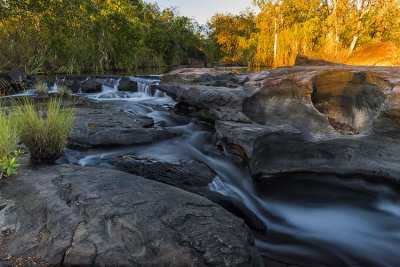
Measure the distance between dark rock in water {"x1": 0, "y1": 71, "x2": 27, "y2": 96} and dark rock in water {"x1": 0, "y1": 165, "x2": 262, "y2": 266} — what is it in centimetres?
932

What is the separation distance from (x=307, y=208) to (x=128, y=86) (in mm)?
9292

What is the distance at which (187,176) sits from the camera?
3.49 metres

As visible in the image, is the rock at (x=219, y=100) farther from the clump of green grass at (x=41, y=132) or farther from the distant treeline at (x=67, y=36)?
the distant treeline at (x=67, y=36)

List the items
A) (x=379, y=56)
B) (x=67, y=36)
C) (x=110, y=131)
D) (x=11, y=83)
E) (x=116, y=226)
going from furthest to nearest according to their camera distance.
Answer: (x=67, y=36) → (x=379, y=56) → (x=11, y=83) → (x=110, y=131) → (x=116, y=226)

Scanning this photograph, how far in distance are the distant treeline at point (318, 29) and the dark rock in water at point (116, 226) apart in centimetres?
1574

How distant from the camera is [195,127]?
19.2 feet

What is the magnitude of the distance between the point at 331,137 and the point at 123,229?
3.67 metres

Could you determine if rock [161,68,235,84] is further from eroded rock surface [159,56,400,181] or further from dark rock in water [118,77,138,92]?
eroded rock surface [159,56,400,181]

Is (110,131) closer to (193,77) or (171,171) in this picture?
(171,171)

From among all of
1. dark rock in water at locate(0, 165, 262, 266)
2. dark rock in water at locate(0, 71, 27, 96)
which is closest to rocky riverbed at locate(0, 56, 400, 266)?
dark rock in water at locate(0, 165, 262, 266)

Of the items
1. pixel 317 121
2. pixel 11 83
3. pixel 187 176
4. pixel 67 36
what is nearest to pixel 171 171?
pixel 187 176

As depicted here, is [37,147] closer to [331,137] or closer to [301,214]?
[301,214]

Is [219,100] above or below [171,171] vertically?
above

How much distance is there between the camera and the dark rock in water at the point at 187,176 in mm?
3048
